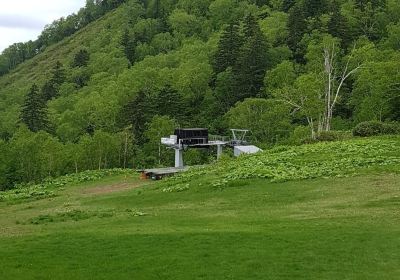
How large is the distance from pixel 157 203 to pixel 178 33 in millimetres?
147663

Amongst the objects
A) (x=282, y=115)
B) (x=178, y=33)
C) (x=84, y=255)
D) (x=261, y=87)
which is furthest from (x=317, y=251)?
(x=178, y=33)

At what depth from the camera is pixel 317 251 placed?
751 inches

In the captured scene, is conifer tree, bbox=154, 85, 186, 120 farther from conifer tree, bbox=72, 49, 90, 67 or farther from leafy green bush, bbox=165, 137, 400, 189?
conifer tree, bbox=72, 49, 90, 67

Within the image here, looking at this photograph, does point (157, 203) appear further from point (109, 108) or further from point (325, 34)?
point (325, 34)

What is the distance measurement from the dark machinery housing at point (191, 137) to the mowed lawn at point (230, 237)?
87.8 feet

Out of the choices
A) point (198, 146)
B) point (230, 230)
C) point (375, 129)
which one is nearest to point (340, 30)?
point (198, 146)

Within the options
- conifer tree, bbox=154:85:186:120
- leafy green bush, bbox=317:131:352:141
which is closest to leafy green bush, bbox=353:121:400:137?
leafy green bush, bbox=317:131:352:141

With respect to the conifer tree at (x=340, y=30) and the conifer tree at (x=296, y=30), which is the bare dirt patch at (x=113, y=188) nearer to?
the conifer tree at (x=340, y=30)

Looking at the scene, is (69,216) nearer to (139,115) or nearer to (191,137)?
(191,137)

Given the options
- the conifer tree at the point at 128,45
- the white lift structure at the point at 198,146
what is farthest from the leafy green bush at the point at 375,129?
the conifer tree at the point at 128,45

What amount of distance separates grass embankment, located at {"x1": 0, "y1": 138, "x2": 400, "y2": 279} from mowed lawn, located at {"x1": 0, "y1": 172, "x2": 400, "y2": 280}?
46mm

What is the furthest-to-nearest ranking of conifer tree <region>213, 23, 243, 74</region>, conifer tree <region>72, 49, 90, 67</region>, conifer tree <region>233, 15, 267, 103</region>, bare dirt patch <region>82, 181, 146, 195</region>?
conifer tree <region>72, 49, 90, 67</region>, conifer tree <region>213, 23, 243, 74</region>, conifer tree <region>233, 15, 267, 103</region>, bare dirt patch <region>82, 181, 146, 195</region>

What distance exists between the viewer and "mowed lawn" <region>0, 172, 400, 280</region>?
17.8 metres

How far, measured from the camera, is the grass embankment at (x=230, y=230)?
59.0ft
